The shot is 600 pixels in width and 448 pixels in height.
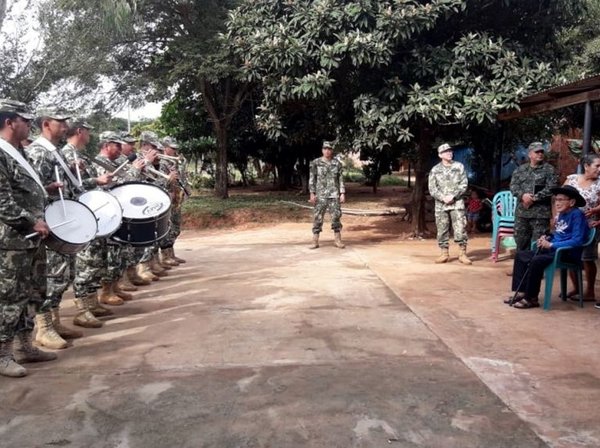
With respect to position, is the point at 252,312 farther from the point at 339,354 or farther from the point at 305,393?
the point at 305,393

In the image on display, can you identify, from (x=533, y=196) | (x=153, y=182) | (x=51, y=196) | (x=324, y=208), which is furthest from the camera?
(x=324, y=208)

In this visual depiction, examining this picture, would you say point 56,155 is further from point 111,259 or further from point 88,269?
point 111,259

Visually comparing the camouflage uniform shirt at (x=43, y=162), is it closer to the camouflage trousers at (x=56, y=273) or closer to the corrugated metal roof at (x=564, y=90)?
the camouflage trousers at (x=56, y=273)

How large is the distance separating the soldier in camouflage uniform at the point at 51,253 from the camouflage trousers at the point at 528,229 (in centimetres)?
490

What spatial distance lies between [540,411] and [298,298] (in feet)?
10.1

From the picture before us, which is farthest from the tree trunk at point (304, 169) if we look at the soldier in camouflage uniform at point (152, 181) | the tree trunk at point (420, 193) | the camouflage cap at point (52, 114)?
the camouflage cap at point (52, 114)

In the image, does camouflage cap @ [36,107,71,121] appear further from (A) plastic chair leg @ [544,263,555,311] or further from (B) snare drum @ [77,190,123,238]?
(A) plastic chair leg @ [544,263,555,311]

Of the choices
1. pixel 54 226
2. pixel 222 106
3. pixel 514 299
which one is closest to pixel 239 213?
pixel 222 106

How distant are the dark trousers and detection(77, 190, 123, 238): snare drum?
12.5ft

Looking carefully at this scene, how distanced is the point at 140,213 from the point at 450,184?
176 inches

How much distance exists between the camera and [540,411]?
10.4ft

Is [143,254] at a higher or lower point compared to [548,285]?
higher

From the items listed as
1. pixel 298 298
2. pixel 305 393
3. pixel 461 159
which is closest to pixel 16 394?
pixel 305 393

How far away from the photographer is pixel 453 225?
8.02 m
